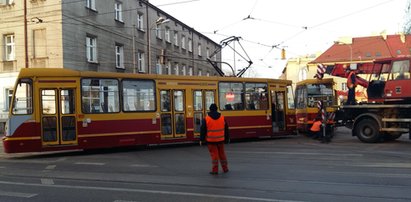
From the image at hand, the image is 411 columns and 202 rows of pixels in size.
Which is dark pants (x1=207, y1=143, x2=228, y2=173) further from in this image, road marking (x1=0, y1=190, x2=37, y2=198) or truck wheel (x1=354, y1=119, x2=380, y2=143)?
truck wheel (x1=354, y1=119, x2=380, y2=143)

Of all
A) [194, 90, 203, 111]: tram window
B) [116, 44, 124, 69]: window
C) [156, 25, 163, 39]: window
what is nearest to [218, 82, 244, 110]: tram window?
[194, 90, 203, 111]: tram window

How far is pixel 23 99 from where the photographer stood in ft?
45.2

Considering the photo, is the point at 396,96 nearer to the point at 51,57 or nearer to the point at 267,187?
the point at 267,187

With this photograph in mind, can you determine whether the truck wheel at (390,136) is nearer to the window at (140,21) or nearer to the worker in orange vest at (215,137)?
the worker in orange vest at (215,137)

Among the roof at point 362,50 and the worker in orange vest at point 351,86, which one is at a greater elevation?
the roof at point 362,50

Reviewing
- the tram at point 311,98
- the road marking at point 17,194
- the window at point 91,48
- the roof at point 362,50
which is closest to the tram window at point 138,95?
the road marking at point 17,194

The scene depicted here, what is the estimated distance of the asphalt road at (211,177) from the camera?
7278mm

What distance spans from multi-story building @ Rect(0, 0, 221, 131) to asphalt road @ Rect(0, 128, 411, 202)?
13.0 meters

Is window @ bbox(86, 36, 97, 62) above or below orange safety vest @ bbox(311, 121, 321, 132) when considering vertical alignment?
above

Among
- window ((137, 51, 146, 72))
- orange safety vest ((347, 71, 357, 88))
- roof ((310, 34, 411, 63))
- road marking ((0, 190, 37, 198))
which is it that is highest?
roof ((310, 34, 411, 63))

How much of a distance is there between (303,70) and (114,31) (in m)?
60.4

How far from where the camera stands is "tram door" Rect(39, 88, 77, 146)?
1380 centimetres

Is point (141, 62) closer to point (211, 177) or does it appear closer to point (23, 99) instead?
point (23, 99)

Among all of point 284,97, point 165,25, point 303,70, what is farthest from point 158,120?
point 303,70
